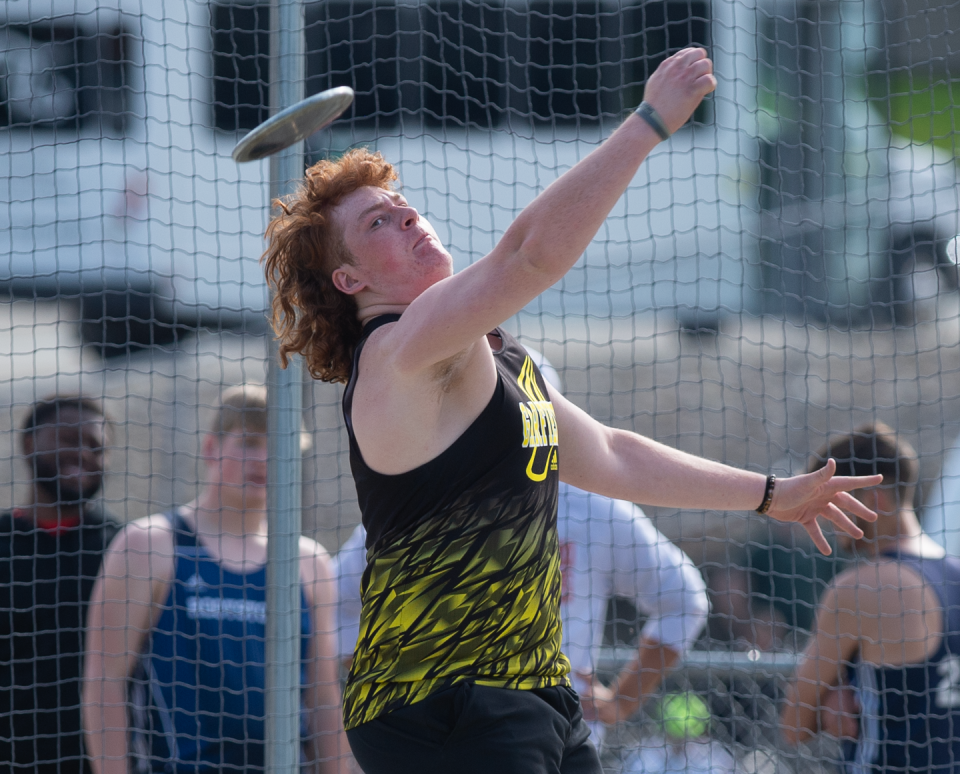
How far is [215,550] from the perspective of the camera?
3248 millimetres

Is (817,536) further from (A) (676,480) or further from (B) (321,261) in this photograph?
(B) (321,261)

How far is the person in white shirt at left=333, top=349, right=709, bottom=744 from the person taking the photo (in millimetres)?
3445

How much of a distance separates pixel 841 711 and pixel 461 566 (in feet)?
6.05

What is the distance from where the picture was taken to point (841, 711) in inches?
128

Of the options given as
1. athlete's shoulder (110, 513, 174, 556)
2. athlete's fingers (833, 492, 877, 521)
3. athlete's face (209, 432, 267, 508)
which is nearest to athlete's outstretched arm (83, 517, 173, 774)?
athlete's shoulder (110, 513, 174, 556)

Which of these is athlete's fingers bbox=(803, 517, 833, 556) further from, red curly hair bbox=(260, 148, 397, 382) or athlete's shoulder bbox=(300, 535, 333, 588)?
athlete's shoulder bbox=(300, 535, 333, 588)

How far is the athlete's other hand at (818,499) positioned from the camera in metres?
2.28

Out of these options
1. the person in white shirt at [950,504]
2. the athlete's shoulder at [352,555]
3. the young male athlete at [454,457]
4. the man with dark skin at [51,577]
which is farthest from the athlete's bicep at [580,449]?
the person in white shirt at [950,504]

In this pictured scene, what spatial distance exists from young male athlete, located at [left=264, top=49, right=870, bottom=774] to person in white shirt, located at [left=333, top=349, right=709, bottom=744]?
142 centimetres

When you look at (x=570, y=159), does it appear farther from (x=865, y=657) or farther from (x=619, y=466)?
(x=619, y=466)

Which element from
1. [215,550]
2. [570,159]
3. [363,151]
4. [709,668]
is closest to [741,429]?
[570,159]

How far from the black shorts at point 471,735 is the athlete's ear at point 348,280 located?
72cm

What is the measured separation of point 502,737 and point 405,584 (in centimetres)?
30

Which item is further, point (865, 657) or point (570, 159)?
point (570, 159)
